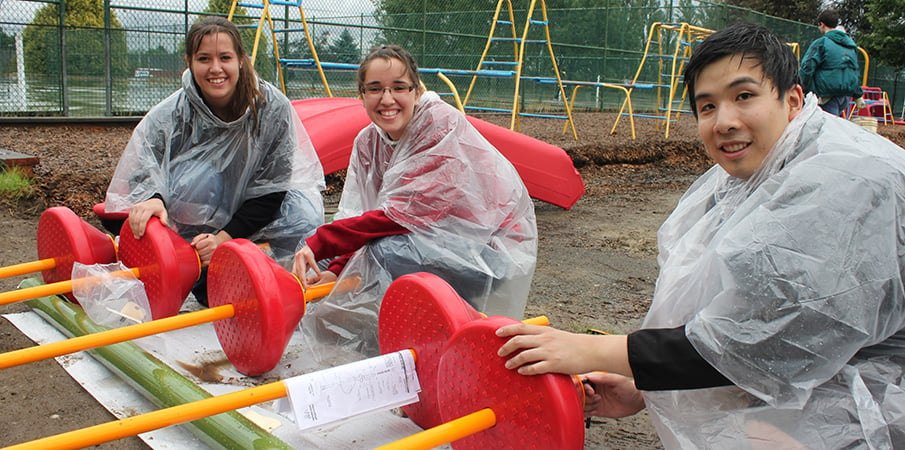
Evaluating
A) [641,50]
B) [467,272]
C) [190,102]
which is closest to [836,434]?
[467,272]

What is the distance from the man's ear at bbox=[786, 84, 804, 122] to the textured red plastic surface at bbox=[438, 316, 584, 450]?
29.3 inches

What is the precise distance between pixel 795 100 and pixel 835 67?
645 centimetres

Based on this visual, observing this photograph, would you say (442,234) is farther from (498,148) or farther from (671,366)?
(498,148)

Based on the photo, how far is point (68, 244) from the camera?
9.72 ft

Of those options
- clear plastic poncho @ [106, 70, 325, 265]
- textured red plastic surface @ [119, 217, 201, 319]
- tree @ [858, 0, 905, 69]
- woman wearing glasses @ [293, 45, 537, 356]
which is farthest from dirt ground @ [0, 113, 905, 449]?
tree @ [858, 0, 905, 69]

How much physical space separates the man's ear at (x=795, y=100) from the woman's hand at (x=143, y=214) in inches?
87.6

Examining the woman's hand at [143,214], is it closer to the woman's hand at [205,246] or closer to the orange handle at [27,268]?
the woman's hand at [205,246]

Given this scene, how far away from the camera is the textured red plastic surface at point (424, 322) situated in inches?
78.1

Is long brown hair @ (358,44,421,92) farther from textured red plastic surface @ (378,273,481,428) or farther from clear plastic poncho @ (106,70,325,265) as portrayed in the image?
textured red plastic surface @ (378,273,481,428)

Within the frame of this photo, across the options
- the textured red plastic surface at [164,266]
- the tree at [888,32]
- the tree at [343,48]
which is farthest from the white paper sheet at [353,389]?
the tree at [888,32]

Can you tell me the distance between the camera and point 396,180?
259 cm

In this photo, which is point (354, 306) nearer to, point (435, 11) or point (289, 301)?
point (289, 301)

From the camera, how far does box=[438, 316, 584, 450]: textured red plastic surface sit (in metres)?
1.55

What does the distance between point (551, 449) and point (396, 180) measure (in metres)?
1.26
